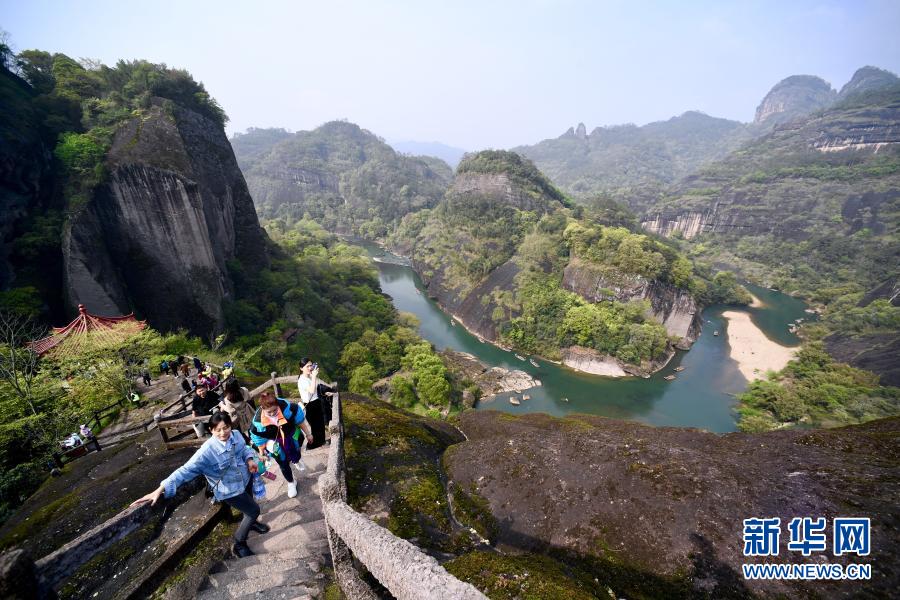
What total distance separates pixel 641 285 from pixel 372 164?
12902 cm

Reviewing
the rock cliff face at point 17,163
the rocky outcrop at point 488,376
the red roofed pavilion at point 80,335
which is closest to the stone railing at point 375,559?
the red roofed pavilion at point 80,335

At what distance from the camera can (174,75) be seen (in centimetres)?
3534

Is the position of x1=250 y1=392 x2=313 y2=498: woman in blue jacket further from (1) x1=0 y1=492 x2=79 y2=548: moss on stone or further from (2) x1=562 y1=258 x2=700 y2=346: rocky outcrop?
(2) x1=562 y1=258 x2=700 y2=346: rocky outcrop

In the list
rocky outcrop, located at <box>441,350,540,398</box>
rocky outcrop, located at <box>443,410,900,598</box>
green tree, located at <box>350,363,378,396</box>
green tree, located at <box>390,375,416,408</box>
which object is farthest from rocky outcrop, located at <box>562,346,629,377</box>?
rocky outcrop, located at <box>443,410,900,598</box>

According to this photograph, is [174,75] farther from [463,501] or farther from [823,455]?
[823,455]

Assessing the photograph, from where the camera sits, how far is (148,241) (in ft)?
84.4

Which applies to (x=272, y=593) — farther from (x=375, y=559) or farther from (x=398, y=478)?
(x=398, y=478)

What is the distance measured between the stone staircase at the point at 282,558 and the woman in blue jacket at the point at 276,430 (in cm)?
63

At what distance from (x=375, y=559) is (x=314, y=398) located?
3704mm

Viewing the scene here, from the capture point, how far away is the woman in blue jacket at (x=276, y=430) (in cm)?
528

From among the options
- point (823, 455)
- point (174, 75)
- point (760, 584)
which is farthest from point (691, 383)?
point (174, 75)

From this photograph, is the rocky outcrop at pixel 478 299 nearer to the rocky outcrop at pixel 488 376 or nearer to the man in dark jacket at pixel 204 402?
the rocky outcrop at pixel 488 376

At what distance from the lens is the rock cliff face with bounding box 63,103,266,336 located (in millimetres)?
21681

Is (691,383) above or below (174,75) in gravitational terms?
below
